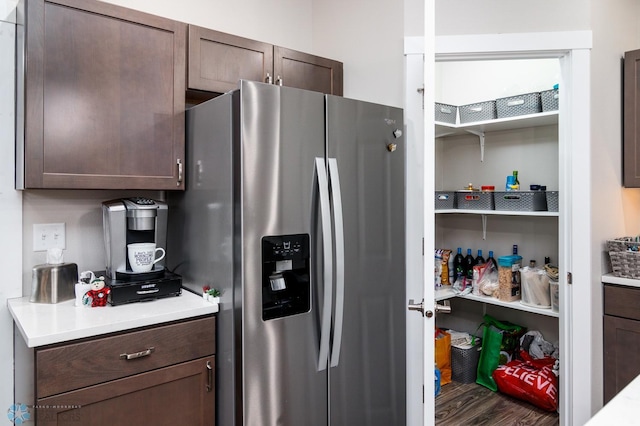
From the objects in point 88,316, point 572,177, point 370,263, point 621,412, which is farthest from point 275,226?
point 572,177

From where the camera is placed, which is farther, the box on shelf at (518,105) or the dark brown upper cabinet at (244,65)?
the box on shelf at (518,105)

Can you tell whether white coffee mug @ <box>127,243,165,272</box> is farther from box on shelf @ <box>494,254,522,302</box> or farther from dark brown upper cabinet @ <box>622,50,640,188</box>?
dark brown upper cabinet @ <box>622,50,640,188</box>

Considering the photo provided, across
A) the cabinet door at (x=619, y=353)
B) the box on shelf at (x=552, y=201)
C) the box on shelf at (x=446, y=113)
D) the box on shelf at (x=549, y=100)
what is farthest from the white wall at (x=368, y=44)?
the cabinet door at (x=619, y=353)

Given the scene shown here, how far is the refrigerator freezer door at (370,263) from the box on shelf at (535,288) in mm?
1060

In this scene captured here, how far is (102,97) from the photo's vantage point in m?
1.68

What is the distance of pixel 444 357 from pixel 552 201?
1290mm

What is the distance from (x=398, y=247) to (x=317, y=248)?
511mm

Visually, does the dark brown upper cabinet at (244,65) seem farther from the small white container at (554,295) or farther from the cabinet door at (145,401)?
the small white container at (554,295)

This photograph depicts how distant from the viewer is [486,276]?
2.93m

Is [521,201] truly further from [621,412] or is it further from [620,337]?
[621,412]

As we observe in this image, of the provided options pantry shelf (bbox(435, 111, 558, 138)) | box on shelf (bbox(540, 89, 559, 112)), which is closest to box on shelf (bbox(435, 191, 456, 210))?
pantry shelf (bbox(435, 111, 558, 138))

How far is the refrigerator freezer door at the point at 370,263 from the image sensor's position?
1.82 meters

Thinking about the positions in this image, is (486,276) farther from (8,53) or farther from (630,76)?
(8,53)

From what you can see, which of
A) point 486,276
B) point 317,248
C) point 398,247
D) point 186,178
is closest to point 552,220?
point 486,276
